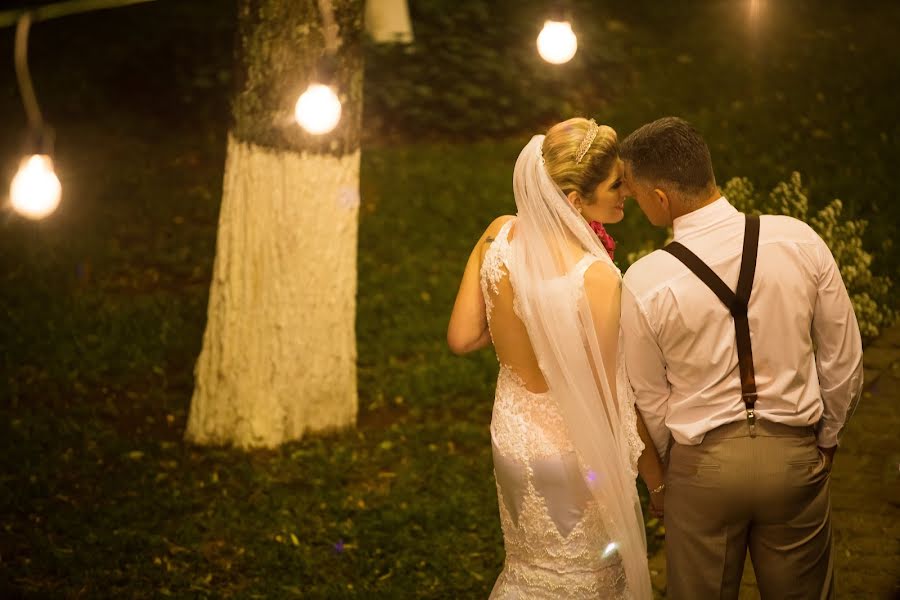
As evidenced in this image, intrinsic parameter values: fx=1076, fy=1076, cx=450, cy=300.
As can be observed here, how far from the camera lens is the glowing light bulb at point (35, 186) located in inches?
170

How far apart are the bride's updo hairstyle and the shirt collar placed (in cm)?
42

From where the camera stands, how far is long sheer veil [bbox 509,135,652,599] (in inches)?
154

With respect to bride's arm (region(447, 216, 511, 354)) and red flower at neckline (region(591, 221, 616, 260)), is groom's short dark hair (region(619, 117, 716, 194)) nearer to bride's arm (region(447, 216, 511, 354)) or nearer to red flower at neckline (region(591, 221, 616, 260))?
red flower at neckline (region(591, 221, 616, 260))

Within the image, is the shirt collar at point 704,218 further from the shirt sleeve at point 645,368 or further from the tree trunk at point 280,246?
the tree trunk at point 280,246

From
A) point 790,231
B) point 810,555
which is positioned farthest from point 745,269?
point 810,555

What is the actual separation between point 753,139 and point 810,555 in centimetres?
861

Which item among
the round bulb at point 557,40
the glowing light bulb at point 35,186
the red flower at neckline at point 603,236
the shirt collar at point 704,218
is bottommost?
the shirt collar at point 704,218

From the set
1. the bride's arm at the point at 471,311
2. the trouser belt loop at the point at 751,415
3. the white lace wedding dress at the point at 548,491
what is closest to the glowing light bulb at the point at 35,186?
the bride's arm at the point at 471,311

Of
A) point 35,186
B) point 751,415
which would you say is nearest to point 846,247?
point 751,415

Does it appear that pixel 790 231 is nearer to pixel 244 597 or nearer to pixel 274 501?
pixel 244 597

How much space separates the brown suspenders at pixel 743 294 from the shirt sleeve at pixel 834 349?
0.80 ft

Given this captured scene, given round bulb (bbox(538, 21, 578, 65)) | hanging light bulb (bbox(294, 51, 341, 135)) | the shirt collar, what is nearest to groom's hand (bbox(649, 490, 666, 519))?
the shirt collar

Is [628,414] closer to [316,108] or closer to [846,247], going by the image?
[316,108]

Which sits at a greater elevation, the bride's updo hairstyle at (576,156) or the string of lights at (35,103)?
the string of lights at (35,103)
